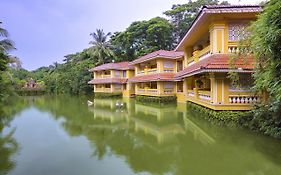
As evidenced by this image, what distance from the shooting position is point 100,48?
3856cm

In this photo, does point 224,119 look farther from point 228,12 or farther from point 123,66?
point 123,66

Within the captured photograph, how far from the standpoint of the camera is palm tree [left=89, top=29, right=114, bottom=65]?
125 feet

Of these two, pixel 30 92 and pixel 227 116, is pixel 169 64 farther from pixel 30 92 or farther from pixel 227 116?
pixel 30 92

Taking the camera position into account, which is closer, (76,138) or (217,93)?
(76,138)

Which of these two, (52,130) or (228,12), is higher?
(228,12)

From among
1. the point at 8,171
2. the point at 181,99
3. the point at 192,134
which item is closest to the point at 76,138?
the point at 8,171

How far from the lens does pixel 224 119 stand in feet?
32.1

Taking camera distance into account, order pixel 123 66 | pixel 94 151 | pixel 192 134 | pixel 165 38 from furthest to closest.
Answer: pixel 165 38, pixel 123 66, pixel 192 134, pixel 94 151

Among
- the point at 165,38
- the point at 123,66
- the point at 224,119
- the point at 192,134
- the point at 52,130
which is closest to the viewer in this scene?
the point at 192,134

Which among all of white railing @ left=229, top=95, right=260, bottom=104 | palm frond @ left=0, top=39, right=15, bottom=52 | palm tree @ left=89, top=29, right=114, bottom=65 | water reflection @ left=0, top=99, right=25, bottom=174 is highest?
palm tree @ left=89, top=29, right=114, bottom=65

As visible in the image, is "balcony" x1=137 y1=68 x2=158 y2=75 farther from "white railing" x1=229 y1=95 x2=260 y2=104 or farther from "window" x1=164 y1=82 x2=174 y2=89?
"white railing" x1=229 y1=95 x2=260 y2=104

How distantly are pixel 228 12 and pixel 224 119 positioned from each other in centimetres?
451

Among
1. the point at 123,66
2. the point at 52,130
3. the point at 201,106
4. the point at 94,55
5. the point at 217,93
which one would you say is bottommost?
the point at 52,130

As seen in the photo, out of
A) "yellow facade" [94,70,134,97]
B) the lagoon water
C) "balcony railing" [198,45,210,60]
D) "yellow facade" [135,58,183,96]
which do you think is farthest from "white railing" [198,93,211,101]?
"yellow facade" [94,70,134,97]
